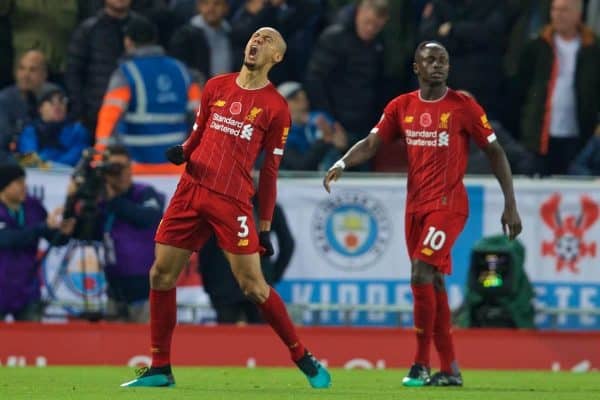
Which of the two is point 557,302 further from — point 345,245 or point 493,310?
point 345,245

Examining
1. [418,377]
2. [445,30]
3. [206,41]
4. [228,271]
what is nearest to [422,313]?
[418,377]

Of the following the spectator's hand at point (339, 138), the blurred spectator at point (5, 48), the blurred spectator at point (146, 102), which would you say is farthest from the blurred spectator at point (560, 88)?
the blurred spectator at point (5, 48)

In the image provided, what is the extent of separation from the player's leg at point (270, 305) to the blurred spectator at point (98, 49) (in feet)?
21.5

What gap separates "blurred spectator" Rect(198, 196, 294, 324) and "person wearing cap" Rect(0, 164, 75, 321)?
1281 mm

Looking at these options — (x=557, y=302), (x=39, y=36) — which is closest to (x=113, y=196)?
(x=39, y=36)

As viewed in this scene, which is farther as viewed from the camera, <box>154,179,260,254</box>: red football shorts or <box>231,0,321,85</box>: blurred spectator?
<box>231,0,321,85</box>: blurred spectator

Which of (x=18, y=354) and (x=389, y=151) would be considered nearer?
(x=18, y=354)

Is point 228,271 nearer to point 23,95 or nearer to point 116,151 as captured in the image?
point 116,151

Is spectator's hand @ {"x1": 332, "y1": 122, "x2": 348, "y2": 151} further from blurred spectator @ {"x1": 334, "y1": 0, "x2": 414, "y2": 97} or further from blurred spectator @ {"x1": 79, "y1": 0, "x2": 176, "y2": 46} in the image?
blurred spectator @ {"x1": 79, "y1": 0, "x2": 176, "y2": 46}

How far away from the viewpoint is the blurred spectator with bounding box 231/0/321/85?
17.9 m

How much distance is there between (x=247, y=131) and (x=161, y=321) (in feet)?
4.35

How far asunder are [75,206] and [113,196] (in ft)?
1.17

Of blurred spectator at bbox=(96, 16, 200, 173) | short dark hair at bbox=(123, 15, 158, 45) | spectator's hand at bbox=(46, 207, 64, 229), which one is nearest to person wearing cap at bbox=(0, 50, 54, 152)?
blurred spectator at bbox=(96, 16, 200, 173)

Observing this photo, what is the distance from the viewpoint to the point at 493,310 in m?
15.7
